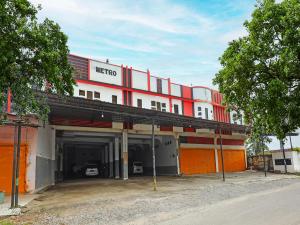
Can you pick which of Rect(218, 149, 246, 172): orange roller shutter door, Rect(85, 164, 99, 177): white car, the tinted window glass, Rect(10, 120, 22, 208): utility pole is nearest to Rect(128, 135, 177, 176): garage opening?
the tinted window glass

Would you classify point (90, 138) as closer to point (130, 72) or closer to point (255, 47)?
point (130, 72)

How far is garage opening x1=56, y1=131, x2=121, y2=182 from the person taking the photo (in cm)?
2825

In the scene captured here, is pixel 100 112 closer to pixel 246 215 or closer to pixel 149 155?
pixel 246 215

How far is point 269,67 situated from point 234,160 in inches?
1241

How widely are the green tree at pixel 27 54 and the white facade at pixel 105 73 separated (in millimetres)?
17506

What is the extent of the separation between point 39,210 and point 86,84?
16375 millimetres

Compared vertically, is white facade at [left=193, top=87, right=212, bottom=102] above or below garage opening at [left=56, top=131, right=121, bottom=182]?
above

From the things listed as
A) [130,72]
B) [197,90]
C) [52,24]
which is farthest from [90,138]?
[52,24]

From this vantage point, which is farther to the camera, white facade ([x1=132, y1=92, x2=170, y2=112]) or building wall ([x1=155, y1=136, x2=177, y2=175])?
building wall ([x1=155, y1=136, x2=177, y2=175])

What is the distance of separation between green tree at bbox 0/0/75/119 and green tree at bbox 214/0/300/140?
523cm

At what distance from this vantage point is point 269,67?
868cm

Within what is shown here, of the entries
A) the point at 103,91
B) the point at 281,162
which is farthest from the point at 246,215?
the point at 281,162

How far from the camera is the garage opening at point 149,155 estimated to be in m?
32.1

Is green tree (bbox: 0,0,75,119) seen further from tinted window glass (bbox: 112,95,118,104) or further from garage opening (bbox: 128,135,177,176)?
garage opening (bbox: 128,135,177,176)
